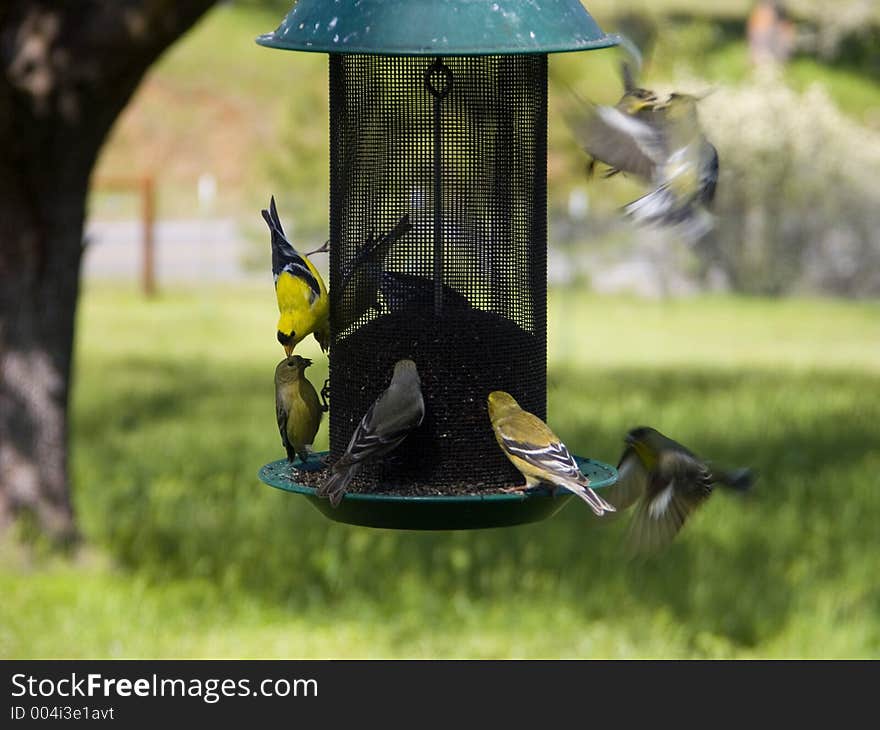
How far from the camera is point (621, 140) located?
4.99 metres

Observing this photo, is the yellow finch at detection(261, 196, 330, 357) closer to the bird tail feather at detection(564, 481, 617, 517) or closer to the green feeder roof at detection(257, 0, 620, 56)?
the green feeder roof at detection(257, 0, 620, 56)

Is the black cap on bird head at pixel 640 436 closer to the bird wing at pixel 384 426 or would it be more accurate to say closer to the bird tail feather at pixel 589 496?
the bird tail feather at pixel 589 496

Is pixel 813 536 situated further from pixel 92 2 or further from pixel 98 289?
pixel 98 289

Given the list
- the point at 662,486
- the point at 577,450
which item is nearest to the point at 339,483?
the point at 662,486

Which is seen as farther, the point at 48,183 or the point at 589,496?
the point at 48,183

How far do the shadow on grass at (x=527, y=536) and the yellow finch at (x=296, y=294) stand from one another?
13.7 ft

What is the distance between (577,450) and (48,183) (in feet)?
14.5

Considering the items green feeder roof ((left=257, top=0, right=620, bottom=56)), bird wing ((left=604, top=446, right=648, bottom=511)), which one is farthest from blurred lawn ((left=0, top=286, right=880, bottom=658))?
green feeder roof ((left=257, top=0, right=620, bottom=56))

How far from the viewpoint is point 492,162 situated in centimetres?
504

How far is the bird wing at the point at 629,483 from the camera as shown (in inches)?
209

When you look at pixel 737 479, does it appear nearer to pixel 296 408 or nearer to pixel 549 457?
pixel 549 457

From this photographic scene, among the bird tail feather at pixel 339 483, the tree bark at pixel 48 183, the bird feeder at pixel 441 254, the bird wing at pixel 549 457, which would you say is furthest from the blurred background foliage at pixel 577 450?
the bird tail feather at pixel 339 483

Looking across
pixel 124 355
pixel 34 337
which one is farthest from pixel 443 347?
pixel 124 355

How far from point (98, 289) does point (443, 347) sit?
18683 millimetres
